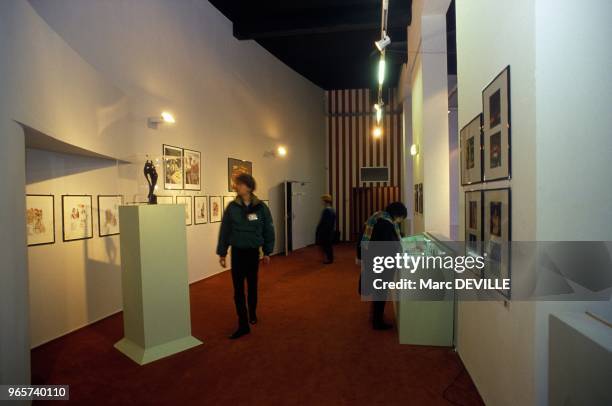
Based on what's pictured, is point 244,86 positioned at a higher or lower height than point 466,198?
higher

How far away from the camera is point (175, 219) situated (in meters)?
3.49

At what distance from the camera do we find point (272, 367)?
3.05 metres

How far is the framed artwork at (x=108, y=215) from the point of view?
14.6ft

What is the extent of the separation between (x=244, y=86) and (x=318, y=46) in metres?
2.22

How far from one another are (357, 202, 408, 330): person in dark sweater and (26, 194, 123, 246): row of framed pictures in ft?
10.5

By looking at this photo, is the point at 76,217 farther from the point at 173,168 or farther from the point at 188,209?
the point at 188,209

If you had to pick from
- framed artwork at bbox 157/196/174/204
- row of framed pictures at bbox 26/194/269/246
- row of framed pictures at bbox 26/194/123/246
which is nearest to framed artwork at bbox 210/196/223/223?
framed artwork at bbox 157/196/174/204

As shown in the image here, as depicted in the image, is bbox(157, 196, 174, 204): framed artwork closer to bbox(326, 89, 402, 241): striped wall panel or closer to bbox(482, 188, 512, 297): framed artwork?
bbox(482, 188, 512, 297): framed artwork

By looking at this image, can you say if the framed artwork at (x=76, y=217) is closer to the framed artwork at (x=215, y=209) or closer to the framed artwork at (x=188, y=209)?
the framed artwork at (x=188, y=209)

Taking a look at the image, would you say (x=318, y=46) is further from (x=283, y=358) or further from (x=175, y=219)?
(x=283, y=358)

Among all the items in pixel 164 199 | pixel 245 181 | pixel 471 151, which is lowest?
pixel 164 199

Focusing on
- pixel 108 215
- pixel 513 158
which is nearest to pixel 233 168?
pixel 108 215

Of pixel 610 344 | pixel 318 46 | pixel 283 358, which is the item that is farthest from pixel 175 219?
pixel 318 46

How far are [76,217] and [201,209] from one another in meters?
2.40
